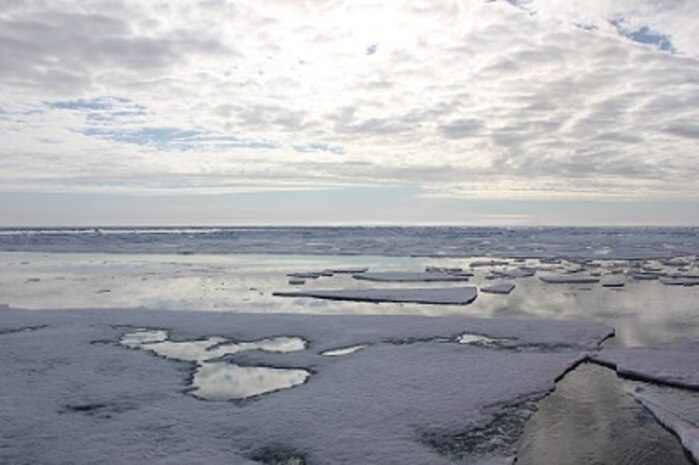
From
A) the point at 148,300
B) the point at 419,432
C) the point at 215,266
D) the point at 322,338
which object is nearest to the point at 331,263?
the point at 215,266

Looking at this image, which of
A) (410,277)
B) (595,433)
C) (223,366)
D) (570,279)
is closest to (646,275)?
(570,279)

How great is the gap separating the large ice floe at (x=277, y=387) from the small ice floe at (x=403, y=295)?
10.5 feet

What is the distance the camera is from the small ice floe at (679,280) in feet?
60.7

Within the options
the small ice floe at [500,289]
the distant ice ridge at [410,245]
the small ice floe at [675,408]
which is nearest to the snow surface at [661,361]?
the small ice floe at [675,408]

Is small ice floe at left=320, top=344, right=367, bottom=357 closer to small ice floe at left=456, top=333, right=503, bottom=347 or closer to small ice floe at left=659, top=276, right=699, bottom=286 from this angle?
small ice floe at left=456, top=333, right=503, bottom=347

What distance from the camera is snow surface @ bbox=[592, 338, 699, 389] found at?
7.97 m

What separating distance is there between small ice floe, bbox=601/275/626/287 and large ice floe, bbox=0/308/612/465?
23.8 feet

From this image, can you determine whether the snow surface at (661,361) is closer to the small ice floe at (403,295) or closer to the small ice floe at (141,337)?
the small ice floe at (403,295)

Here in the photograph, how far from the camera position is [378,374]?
322 inches

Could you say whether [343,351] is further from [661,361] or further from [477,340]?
[661,361]

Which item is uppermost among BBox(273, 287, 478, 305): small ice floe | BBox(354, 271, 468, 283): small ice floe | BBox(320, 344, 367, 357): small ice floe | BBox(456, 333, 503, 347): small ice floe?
BBox(354, 271, 468, 283): small ice floe

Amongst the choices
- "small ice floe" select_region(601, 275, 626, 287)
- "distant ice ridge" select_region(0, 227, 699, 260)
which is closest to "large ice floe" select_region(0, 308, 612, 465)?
"small ice floe" select_region(601, 275, 626, 287)

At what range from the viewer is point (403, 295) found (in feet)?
52.7

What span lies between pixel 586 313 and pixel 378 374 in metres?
7.44
